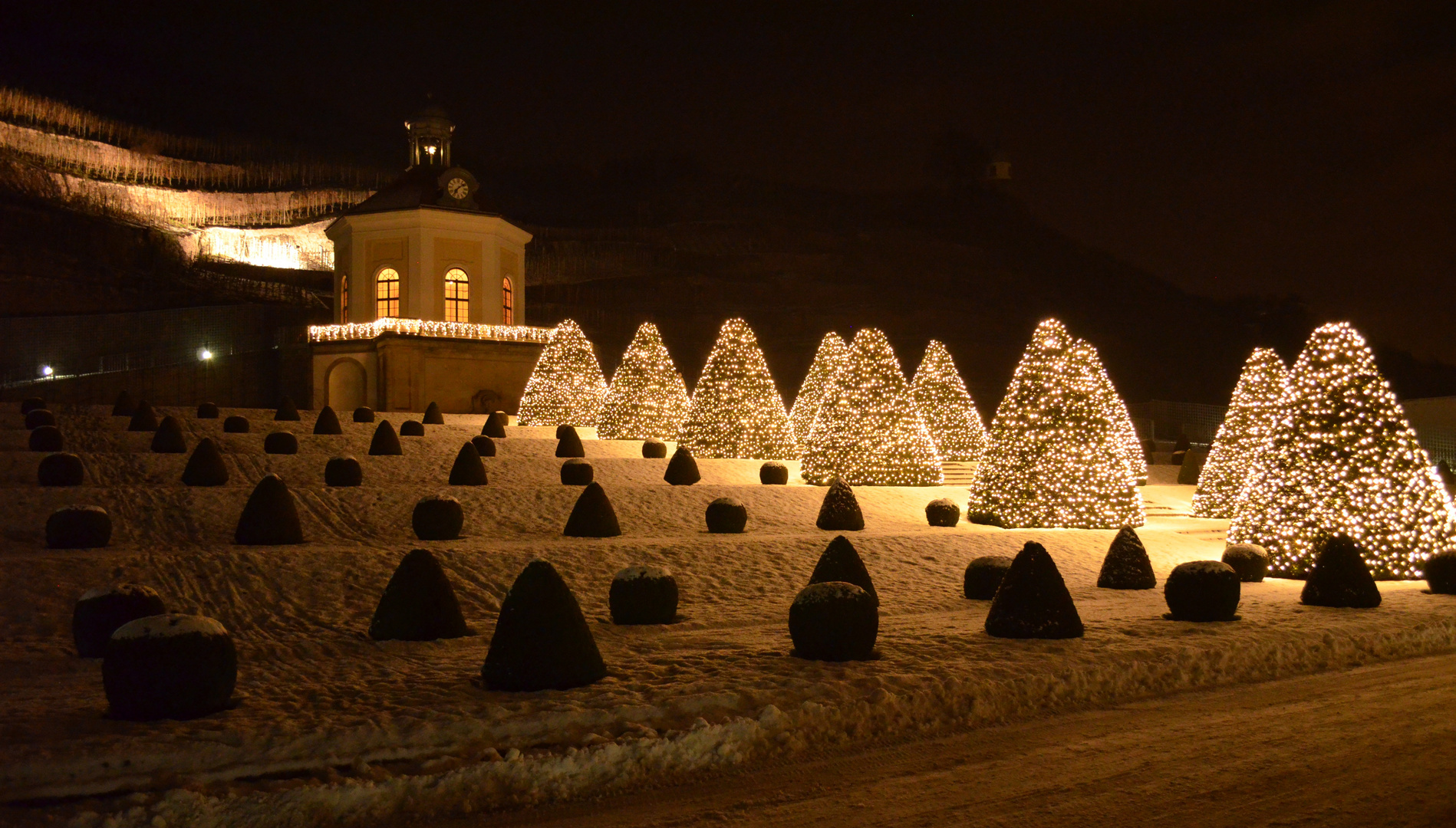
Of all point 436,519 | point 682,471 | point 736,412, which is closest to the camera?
point 436,519

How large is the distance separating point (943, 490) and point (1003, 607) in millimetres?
Result: 12618

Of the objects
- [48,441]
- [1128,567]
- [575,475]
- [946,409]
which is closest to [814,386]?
[946,409]

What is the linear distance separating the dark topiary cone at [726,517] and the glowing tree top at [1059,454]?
4.80m

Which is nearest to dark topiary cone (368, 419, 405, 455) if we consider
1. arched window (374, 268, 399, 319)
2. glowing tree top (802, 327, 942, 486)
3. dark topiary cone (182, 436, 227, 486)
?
dark topiary cone (182, 436, 227, 486)

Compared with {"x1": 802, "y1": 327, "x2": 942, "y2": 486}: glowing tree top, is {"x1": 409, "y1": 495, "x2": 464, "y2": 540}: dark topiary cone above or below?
below

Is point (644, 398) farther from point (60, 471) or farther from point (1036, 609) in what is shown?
point (1036, 609)

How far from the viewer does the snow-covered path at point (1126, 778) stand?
6301 millimetres

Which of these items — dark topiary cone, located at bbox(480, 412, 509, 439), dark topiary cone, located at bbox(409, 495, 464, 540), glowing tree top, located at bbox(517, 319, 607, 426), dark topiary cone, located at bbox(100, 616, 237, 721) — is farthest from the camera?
glowing tree top, located at bbox(517, 319, 607, 426)

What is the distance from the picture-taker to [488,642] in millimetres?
11266

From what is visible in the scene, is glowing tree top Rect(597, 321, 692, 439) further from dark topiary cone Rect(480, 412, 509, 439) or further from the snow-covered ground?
the snow-covered ground

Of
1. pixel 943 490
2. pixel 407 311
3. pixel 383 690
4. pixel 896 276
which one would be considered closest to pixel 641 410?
pixel 943 490

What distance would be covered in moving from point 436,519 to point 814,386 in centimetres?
1455

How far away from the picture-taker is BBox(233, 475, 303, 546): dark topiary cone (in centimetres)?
1455

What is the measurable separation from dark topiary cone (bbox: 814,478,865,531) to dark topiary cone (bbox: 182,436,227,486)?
10.3 m
